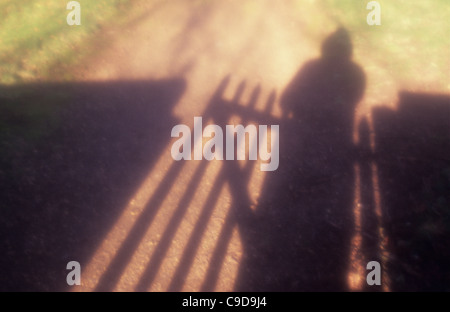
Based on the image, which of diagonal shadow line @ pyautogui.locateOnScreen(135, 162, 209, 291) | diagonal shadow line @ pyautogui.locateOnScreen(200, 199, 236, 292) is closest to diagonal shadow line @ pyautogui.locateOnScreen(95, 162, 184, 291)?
diagonal shadow line @ pyautogui.locateOnScreen(135, 162, 209, 291)

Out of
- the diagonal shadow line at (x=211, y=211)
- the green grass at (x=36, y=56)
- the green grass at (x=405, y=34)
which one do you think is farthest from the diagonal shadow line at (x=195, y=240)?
the green grass at (x=405, y=34)

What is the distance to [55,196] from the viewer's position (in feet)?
14.6

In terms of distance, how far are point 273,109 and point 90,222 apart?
5.06 metres

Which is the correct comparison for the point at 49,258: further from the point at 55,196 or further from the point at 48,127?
the point at 48,127

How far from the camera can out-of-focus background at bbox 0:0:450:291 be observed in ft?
13.6

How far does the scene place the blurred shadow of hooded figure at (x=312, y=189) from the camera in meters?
4.17

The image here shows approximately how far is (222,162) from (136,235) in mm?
2398

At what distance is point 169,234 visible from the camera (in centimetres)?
449

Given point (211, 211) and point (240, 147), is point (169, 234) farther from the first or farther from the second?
point (240, 147)

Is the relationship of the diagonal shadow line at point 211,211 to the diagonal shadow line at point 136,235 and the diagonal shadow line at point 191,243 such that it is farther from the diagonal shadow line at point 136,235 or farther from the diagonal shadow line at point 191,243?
the diagonal shadow line at point 136,235

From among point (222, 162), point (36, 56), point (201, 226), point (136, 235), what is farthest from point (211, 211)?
point (36, 56)

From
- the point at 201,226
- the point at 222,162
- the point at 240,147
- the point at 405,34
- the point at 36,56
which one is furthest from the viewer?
the point at 405,34

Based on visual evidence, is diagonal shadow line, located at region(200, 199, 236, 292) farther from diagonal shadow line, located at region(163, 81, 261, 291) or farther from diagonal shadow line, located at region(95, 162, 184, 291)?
diagonal shadow line, located at region(95, 162, 184, 291)
